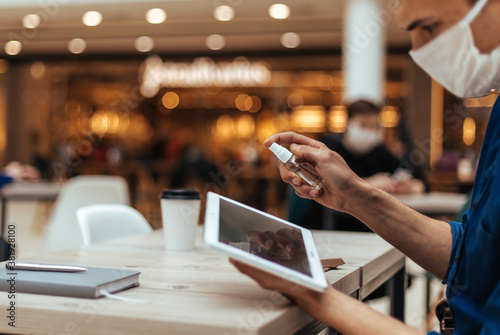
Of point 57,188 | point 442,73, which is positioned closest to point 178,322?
point 442,73

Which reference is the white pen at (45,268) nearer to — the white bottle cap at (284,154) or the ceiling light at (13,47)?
the white bottle cap at (284,154)

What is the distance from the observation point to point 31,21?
9773 mm

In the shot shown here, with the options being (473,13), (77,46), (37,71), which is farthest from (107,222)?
(37,71)

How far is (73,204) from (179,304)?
2.54m

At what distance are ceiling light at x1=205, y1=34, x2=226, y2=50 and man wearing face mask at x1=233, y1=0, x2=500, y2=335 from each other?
936 centimetres

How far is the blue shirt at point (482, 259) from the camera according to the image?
93 centimetres

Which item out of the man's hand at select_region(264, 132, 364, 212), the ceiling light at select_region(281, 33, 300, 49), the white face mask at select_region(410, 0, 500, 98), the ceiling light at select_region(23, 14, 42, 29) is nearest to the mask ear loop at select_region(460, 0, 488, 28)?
the white face mask at select_region(410, 0, 500, 98)

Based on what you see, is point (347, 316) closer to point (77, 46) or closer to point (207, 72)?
point (77, 46)

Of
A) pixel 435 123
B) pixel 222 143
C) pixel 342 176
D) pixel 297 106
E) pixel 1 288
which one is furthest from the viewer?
pixel 222 143

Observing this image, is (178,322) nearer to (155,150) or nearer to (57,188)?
(57,188)

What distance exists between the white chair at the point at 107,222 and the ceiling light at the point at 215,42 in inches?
329

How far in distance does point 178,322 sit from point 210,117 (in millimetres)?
12931

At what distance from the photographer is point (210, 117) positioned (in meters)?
13.7

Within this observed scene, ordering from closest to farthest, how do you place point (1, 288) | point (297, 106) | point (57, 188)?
point (1, 288) < point (57, 188) < point (297, 106)
